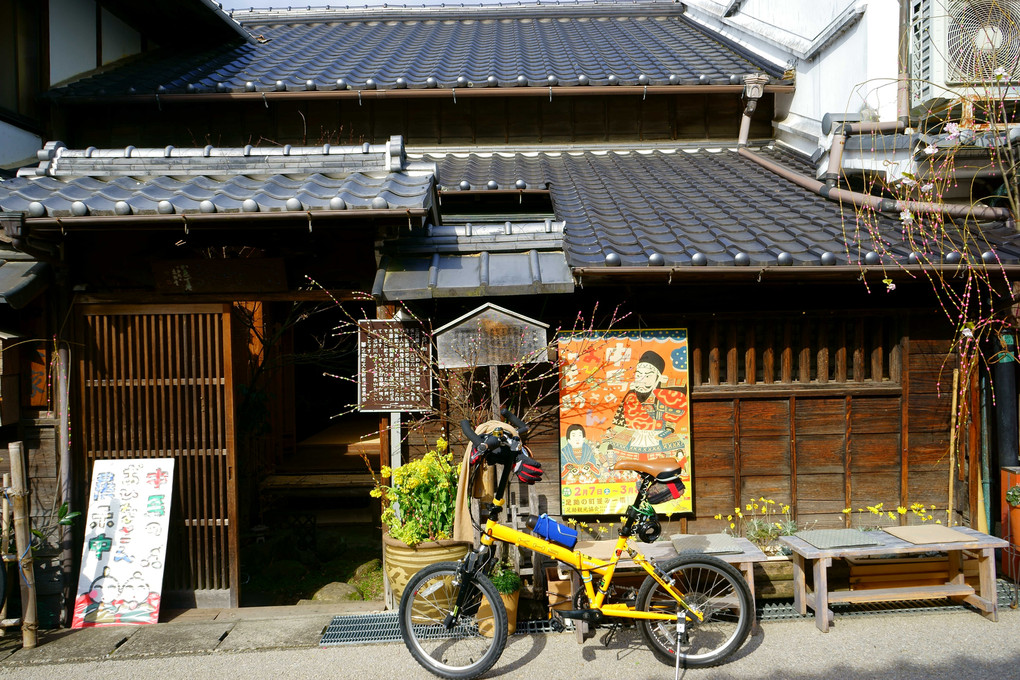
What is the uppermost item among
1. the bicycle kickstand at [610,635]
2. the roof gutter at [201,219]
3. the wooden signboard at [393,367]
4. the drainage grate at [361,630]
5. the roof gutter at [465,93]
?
the roof gutter at [465,93]

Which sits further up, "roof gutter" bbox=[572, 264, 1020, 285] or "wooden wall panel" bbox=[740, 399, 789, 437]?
"roof gutter" bbox=[572, 264, 1020, 285]

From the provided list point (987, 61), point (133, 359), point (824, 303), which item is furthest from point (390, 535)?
point (987, 61)

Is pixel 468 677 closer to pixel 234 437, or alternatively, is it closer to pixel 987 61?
pixel 234 437

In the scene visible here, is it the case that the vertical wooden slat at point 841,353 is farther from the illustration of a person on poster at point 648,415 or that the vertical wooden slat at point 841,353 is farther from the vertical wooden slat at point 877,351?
the illustration of a person on poster at point 648,415

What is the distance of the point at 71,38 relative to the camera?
997cm

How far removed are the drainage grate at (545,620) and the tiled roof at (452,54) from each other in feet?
24.7

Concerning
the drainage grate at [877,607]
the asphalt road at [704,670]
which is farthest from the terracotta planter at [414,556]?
the drainage grate at [877,607]

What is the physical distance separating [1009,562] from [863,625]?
76.1 inches

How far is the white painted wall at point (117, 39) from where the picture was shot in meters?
10.9

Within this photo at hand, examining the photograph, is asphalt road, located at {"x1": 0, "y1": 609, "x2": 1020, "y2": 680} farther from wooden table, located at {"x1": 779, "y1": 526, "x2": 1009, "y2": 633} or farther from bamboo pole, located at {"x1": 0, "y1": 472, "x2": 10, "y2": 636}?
A: bamboo pole, located at {"x1": 0, "y1": 472, "x2": 10, "y2": 636}

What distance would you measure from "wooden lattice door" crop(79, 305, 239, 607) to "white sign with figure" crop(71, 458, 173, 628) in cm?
21

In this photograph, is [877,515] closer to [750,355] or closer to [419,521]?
[750,355]

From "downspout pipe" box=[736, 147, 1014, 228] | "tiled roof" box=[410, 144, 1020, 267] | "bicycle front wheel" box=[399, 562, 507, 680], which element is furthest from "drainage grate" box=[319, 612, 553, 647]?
"downspout pipe" box=[736, 147, 1014, 228]

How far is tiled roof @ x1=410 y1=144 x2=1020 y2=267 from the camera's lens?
21.7 feet
